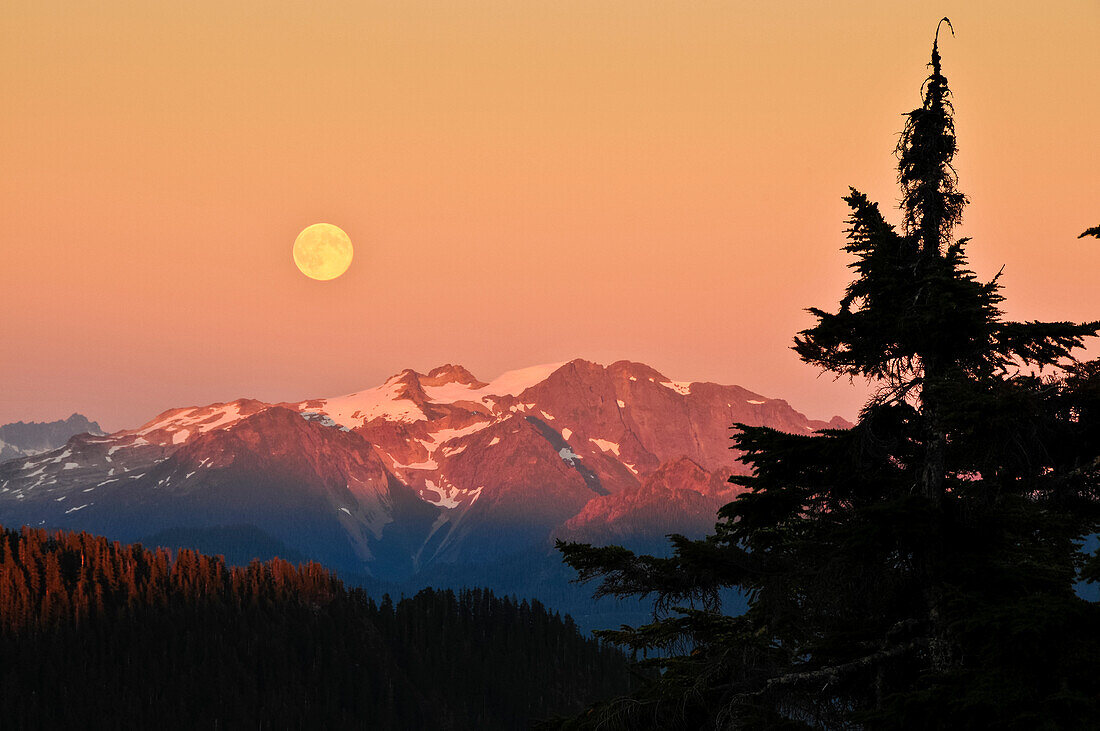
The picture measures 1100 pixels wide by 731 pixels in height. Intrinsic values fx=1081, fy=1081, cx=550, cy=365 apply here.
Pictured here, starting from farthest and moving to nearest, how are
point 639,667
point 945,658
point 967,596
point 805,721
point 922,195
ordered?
point 639,667 → point 922,195 → point 805,721 → point 945,658 → point 967,596

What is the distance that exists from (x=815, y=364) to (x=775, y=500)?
103 inches

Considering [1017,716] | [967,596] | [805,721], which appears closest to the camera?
[1017,716]

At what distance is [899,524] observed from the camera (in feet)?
52.1

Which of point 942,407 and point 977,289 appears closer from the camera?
point 942,407

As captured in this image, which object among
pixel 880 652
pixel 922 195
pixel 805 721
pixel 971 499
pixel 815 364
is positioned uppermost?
pixel 922 195

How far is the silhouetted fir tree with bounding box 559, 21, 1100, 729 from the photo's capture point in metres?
15.6

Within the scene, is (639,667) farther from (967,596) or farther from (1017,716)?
(1017,716)

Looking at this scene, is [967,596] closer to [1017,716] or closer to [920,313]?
[1017,716]

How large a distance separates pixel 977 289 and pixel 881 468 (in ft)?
10.9

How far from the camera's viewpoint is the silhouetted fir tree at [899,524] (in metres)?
15.6

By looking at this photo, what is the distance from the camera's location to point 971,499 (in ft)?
53.5

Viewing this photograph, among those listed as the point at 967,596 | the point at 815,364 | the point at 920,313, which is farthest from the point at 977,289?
the point at 967,596

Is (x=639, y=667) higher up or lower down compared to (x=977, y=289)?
lower down

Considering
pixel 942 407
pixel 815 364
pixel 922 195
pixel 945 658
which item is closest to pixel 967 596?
pixel 945 658
